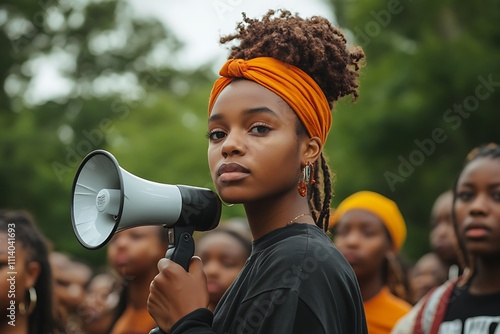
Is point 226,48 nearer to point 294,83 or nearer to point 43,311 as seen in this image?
point 294,83

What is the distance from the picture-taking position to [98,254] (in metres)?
20.0

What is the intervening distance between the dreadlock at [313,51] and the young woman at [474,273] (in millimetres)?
1656

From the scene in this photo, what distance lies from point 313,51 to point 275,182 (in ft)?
1.93

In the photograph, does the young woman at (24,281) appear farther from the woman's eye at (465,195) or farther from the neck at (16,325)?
the woman's eye at (465,195)

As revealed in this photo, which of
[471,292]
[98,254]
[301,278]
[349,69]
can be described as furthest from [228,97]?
[98,254]

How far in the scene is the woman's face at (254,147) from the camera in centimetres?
295

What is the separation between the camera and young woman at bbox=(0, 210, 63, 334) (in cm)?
492

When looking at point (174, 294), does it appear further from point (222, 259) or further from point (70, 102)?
point (70, 102)

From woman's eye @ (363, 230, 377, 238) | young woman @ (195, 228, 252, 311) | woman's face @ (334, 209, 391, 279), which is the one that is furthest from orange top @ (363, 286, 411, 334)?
young woman @ (195, 228, 252, 311)

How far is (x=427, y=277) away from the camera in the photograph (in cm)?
839

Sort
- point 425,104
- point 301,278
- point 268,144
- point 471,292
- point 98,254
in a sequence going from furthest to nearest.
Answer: point 98,254
point 425,104
point 471,292
point 268,144
point 301,278

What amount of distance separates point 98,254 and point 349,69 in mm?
17344

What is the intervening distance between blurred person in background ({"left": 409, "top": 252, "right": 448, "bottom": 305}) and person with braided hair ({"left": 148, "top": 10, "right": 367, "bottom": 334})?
5047 mm

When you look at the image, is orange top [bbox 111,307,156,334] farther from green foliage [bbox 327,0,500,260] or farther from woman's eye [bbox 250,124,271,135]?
green foliage [bbox 327,0,500,260]
